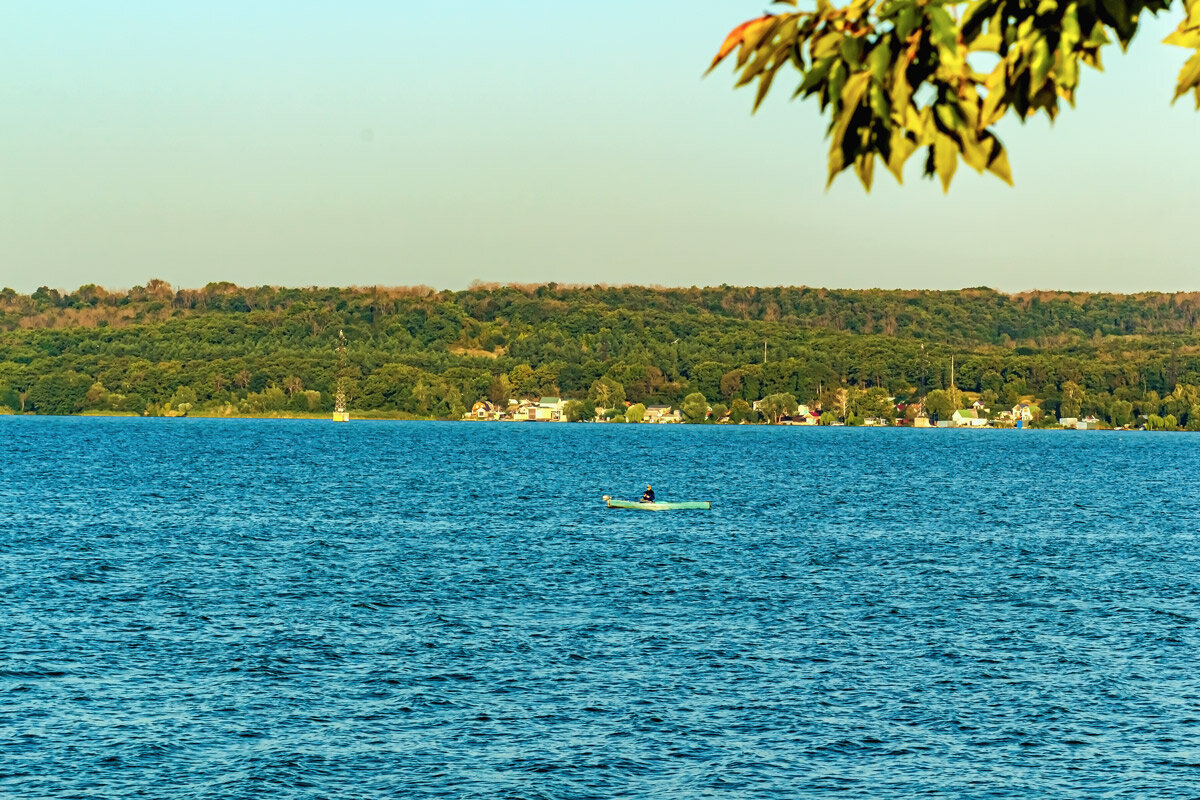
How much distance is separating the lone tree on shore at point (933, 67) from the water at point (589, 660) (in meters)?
30.5

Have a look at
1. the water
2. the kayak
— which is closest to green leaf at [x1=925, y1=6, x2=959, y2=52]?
the water

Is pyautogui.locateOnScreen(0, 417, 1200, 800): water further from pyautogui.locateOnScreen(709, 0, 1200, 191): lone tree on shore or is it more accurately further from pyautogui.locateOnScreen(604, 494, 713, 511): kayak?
pyautogui.locateOnScreen(709, 0, 1200, 191): lone tree on shore

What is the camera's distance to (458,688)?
44938 mm

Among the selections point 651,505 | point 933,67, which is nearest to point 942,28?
point 933,67

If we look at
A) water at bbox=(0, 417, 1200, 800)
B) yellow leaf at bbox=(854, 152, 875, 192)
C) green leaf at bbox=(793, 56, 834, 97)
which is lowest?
water at bbox=(0, 417, 1200, 800)

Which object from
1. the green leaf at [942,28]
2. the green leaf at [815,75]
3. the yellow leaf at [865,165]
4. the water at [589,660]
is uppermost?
the green leaf at [942,28]

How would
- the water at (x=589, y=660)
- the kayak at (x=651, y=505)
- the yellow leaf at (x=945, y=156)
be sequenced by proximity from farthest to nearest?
the kayak at (x=651, y=505) → the water at (x=589, y=660) → the yellow leaf at (x=945, y=156)

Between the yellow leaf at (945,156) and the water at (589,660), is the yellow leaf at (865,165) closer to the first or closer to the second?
the yellow leaf at (945,156)

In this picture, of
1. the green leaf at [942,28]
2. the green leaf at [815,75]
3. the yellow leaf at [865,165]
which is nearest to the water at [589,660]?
the yellow leaf at [865,165]

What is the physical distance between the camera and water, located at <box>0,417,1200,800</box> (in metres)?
36.8

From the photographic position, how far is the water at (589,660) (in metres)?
36.8

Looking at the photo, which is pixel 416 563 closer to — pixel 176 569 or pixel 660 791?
pixel 176 569

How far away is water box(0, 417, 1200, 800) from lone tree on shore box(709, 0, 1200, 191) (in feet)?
100

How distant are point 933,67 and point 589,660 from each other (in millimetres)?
44369
